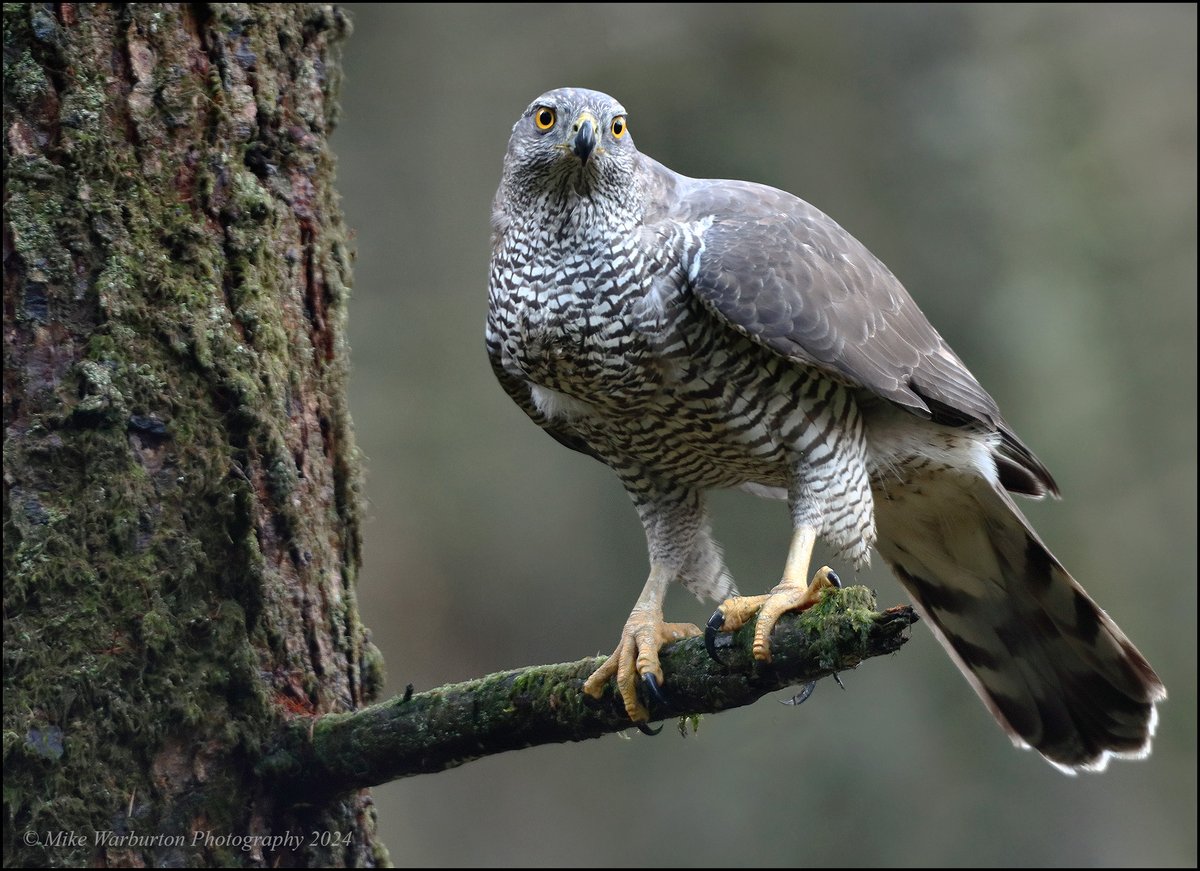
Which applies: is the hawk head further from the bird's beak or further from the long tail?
the long tail

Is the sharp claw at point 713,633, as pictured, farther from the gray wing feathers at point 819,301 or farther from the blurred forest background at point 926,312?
the blurred forest background at point 926,312

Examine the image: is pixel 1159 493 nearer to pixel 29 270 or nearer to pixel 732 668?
pixel 732 668

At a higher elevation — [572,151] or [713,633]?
[572,151]

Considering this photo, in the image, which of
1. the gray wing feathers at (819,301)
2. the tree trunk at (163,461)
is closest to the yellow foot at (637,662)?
the tree trunk at (163,461)

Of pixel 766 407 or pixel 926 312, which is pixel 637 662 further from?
pixel 926 312

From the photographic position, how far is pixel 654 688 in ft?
9.28

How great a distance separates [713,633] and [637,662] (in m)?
0.37

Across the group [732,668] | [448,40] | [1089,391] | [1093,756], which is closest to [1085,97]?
[1089,391]

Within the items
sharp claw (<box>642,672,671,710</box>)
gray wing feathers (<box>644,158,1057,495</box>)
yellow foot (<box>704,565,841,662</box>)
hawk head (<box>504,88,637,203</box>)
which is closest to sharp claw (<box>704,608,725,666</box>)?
yellow foot (<box>704,565,841,662</box>)

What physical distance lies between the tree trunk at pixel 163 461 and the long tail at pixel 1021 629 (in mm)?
1812

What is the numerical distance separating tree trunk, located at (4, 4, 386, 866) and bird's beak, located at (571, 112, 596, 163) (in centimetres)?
71

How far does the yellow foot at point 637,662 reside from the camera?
112 inches

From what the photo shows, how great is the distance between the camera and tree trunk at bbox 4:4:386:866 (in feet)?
8.34

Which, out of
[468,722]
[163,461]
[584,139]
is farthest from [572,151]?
[468,722]
